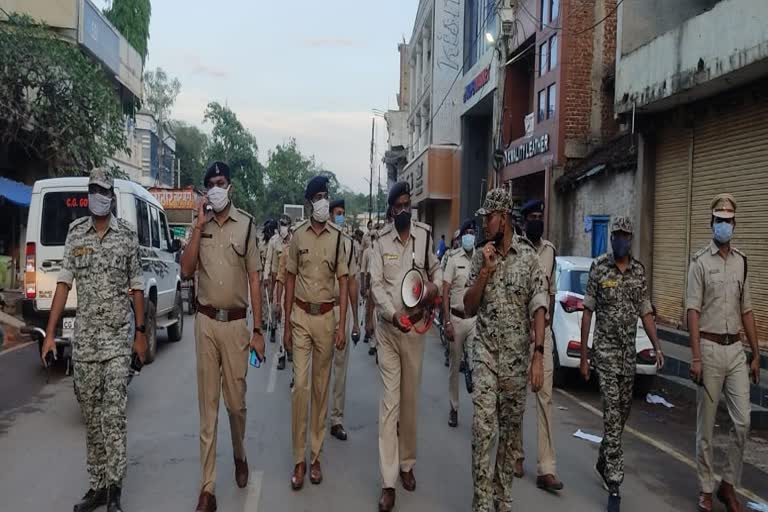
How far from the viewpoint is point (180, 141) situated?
6900 cm

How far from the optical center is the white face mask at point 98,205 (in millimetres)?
4820

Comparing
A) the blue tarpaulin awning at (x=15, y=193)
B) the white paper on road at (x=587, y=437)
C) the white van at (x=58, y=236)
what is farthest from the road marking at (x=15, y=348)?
the white paper on road at (x=587, y=437)

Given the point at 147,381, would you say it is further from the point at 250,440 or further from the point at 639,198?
the point at 639,198

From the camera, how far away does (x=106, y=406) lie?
474 cm

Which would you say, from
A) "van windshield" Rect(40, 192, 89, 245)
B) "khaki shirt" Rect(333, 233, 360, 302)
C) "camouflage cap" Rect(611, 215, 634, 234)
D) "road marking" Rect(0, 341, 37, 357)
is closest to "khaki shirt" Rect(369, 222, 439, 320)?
"khaki shirt" Rect(333, 233, 360, 302)

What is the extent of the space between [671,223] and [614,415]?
947 cm

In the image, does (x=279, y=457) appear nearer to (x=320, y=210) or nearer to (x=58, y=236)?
(x=320, y=210)

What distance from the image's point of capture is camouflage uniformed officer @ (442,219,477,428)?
7309 millimetres

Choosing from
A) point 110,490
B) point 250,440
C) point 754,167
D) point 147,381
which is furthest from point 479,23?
point 110,490

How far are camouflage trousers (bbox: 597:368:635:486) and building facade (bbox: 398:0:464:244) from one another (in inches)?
980

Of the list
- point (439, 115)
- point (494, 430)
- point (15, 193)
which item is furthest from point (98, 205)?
point (439, 115)

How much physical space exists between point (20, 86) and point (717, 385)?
56.4 ft

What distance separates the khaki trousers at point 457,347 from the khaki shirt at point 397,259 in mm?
2028

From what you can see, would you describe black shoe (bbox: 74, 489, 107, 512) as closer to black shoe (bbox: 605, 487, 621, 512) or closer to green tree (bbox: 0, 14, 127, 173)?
black shoe (bbox: 605, 487, 621, 512)
